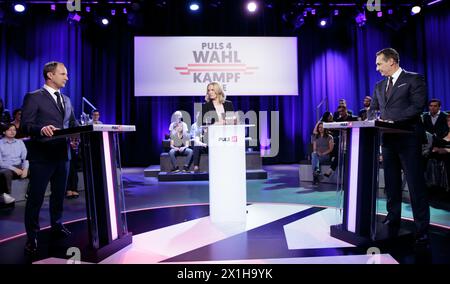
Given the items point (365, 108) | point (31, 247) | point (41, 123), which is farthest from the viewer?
point (365, 108)

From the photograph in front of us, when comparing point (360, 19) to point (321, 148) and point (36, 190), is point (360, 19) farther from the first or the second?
point (36, 190)

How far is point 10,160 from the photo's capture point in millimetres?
4758

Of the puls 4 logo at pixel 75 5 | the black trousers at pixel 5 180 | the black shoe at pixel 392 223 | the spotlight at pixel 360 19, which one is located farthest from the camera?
the spotlight at pixel 360 19

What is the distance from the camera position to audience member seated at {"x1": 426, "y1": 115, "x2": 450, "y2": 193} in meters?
4.66

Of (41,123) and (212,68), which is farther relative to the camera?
(212,68)

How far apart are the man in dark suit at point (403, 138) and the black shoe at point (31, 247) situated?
2.90m

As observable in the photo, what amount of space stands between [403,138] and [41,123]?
2912 millimetres

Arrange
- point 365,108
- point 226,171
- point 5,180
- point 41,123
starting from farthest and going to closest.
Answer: point 365,108
point 5,180
point 226,171
point 41,123

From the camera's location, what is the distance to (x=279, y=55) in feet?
29.5

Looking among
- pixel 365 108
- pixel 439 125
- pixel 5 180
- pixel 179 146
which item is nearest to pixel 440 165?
pixel 439 125

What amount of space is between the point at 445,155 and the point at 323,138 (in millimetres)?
1973

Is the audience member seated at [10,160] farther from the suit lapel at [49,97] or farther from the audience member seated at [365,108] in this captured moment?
the audience member seated at [365,108]

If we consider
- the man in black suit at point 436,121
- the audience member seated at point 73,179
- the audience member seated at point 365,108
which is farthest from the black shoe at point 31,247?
the audience member seated at point 365,108

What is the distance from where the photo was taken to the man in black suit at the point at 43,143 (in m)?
2.65
